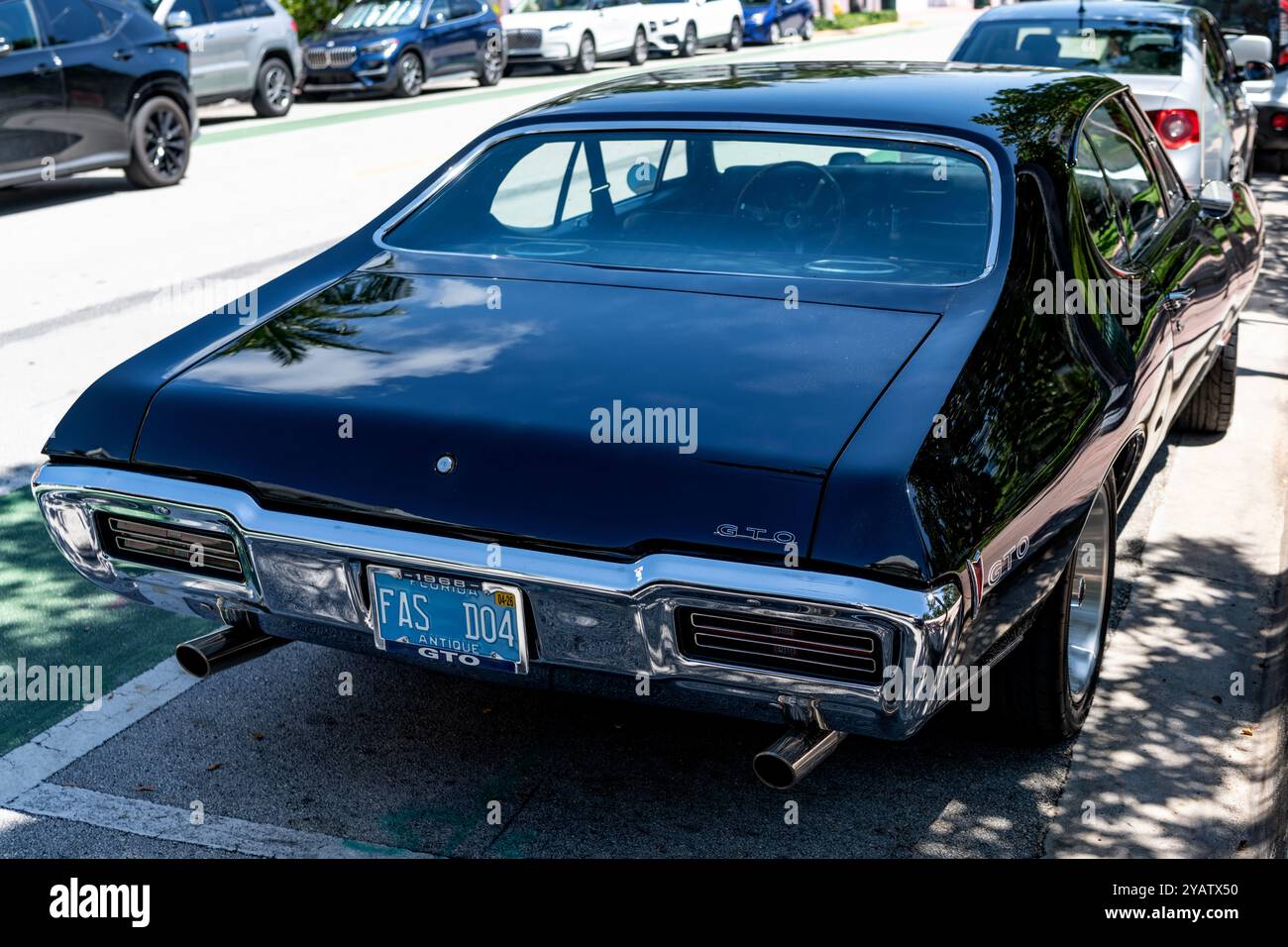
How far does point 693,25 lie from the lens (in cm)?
3050

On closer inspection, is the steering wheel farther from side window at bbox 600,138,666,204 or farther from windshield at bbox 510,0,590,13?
windshield at bbox 510,0,590,13

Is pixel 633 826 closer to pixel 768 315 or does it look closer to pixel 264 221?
pixel 768 315

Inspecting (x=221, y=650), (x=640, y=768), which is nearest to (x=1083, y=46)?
(x=640, y=768)

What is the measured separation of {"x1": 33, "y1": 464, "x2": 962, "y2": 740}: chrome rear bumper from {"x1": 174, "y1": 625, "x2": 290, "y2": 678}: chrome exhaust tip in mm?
136

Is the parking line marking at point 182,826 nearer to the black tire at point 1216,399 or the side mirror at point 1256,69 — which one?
the black tire at point 1216,399

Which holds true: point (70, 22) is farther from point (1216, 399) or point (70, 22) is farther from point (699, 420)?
point (699, 420)

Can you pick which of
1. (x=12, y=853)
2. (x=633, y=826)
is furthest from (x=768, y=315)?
(x=12, y=853)

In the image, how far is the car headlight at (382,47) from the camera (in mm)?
22000

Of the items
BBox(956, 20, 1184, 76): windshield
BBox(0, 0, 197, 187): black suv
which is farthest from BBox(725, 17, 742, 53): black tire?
BBox(956, 20, 1184, 76): windshield

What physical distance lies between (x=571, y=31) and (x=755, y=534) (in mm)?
24567

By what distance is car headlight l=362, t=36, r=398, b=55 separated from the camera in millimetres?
22000

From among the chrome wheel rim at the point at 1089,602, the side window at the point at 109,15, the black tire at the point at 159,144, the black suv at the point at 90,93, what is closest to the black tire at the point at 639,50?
the black suv at the point at 90,93

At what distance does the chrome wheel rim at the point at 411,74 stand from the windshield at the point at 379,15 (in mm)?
628

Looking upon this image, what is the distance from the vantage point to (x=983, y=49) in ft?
33.3
